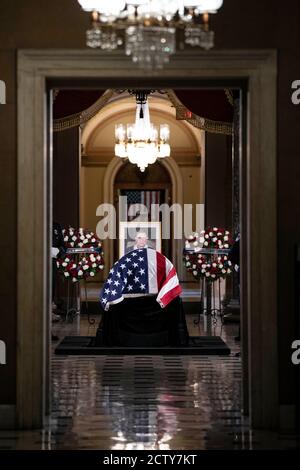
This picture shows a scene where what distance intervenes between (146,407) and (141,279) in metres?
3.40

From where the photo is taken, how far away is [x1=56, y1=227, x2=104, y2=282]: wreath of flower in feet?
45.2

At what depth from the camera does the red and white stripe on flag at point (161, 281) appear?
10.7 m

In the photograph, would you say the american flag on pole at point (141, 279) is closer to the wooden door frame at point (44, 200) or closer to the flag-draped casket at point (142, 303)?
the flag-draped casket at point (142, 303)

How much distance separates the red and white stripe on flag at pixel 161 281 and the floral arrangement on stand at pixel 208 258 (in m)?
3.12

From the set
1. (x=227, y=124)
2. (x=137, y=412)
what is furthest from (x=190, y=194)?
(x=137, y=412)

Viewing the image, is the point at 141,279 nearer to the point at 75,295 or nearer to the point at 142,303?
the point at 142,303

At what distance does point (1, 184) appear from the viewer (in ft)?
21.2

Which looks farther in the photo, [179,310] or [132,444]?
[179,310]

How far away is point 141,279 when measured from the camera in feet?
35.0

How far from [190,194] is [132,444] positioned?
1685cm

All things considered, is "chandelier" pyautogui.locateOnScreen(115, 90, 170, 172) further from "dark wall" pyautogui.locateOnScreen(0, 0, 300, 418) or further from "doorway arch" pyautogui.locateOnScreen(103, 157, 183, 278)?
"dark wall" pyautogui.locateOnScreen(0, 0, 300, 418)

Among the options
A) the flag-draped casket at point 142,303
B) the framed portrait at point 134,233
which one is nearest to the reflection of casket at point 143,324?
the flag-draped casket at point 142,303

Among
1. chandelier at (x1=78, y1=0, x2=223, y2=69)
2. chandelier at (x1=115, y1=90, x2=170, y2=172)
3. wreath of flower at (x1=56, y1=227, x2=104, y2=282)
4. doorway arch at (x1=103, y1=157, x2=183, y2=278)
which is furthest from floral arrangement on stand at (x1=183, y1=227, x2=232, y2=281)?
chandelier at (x1=78, y1=0, x2=223, y2=69)
